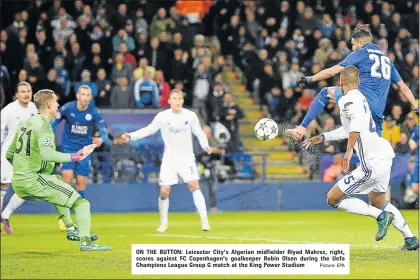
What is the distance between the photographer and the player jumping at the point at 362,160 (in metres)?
12.7

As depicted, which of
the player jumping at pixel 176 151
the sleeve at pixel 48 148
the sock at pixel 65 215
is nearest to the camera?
the sleeve at pixel 48 148

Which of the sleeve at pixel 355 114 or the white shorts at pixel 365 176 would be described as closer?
the sleeve at pixel 355 114

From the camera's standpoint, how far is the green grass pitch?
38.5 feet

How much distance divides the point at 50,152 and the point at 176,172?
5.64 m

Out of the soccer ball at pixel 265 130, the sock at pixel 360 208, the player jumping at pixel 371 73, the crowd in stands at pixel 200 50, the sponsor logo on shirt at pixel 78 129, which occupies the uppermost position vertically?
the crowd in stands at pixel 200 50

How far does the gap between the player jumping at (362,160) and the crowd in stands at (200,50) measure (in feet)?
39.4

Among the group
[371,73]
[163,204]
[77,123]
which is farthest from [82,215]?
[77,123]

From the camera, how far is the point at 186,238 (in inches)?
642

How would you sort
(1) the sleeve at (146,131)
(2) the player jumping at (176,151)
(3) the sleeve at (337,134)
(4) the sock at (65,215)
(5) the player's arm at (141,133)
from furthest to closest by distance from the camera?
(2) the player jumping at (176,151) → (1) the sleeve at (146,131) → (5) the player's arm at (141,133) → (4) the sock at (65,215) → (3) the sleeve at (337,134)

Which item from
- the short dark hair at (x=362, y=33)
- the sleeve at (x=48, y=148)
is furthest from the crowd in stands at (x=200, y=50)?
the short dark hair at (x=362, y=33)

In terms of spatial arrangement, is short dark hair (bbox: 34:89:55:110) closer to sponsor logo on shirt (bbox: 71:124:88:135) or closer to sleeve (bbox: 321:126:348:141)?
sleeve (bbox: 321:126:348:141)

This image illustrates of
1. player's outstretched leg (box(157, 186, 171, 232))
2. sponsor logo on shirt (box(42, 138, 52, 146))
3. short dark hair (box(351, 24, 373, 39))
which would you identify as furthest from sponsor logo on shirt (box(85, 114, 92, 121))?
short dark hair (box(351, 24, 373, 39))

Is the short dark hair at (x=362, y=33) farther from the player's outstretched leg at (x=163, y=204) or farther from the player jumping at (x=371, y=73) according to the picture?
the player's outstretched leg at (x=163, y=204)

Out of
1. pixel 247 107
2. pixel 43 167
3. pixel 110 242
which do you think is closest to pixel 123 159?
pixel 247 107
